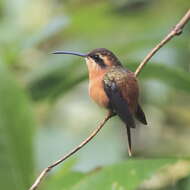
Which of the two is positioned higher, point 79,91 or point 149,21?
point 149,21

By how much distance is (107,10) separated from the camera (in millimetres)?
4953

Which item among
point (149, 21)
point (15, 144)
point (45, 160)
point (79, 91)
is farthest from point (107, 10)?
point (15, 144)

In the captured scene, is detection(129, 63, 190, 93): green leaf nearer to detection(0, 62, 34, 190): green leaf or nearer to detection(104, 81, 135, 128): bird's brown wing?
detection(0, 62, 34, 190): green leaf

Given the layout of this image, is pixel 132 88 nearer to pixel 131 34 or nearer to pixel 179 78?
pixel 179 78

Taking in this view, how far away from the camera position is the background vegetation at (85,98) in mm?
3223

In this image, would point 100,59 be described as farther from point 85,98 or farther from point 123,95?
point 85,98

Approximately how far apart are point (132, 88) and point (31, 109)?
93cm

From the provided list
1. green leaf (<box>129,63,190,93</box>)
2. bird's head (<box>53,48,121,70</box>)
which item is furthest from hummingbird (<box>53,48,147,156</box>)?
green leaf (<box>129,63,190,93</box>)

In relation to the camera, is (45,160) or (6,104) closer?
(6,104)

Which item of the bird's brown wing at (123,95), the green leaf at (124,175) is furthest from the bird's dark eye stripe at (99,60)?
the green leaf at (124,175)

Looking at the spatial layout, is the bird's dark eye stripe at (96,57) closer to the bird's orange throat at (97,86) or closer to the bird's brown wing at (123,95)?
the bird's orange throat at (97,86)

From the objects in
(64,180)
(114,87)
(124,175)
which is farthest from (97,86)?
(64,180)

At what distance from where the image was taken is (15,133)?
11.0 ft

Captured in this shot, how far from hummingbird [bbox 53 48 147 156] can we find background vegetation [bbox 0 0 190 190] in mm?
414
